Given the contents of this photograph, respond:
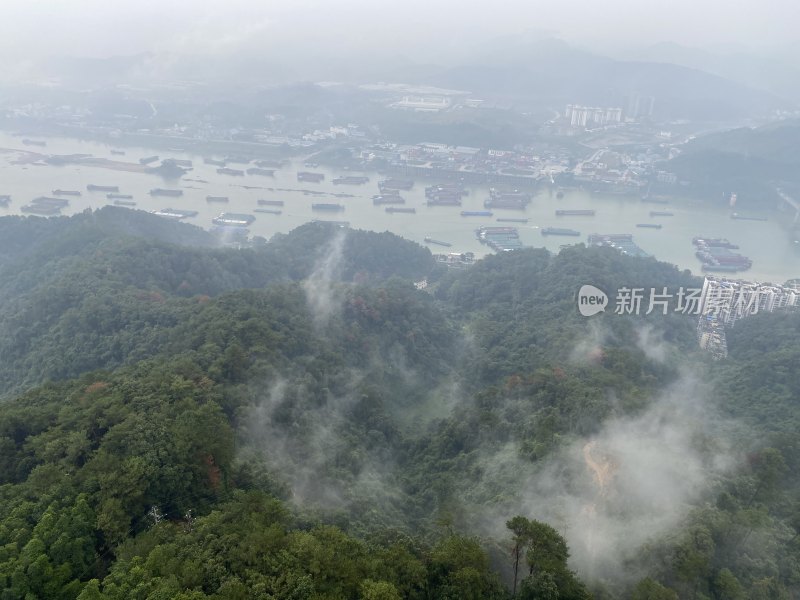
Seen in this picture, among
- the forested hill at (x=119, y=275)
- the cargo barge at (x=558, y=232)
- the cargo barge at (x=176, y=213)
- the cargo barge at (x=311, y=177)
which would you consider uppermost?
the forested hill at (x=119, y=275)

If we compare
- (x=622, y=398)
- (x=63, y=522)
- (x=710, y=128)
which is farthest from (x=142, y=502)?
(x=710, y=128)

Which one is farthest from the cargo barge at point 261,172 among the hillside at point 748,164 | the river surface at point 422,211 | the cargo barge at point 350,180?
the hillside at point 748,164

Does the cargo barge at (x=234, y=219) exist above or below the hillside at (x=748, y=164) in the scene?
below

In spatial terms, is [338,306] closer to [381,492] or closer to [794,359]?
[381,492]

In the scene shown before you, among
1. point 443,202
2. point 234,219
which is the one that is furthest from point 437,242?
point 234,219

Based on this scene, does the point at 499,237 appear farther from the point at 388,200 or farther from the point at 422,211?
the point at 388,200

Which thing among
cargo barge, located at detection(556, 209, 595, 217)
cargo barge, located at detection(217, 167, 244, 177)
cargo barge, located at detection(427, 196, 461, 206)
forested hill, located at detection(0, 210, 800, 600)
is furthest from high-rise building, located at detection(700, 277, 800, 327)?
cargo barge, located at detection(217, 167, 244, 177)

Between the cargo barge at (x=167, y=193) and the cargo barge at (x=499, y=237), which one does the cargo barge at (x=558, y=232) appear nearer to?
the cargo barge at (x=499, y=237)

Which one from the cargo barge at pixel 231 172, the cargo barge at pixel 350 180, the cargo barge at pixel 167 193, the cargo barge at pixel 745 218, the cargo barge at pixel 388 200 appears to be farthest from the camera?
the cargo barge at pixel 231 172

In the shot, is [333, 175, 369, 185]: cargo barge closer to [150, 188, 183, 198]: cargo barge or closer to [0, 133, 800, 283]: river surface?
[0, 133, 800, 283]: river surface
